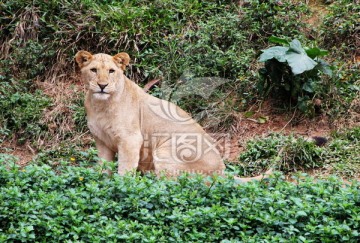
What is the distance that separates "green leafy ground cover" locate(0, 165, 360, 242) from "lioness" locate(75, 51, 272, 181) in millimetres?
Result: 1137

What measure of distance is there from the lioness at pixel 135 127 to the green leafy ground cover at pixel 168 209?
1.14 m

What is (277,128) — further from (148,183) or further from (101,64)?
(148,183)

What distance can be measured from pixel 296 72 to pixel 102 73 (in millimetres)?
2695

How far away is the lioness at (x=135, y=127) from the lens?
8.79 m

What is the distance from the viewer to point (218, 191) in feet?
24.8

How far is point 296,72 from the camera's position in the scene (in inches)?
396

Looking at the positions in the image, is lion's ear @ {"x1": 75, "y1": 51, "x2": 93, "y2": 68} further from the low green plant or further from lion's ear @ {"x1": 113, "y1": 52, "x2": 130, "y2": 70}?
the low green plant

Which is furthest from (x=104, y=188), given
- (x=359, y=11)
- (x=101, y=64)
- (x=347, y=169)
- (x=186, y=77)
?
(x=359, y=11)

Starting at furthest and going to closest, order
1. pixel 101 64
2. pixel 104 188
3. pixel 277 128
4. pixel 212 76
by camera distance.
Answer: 1. pixel 212 76
2. pixel 277 128
3. pixel 101 64
4. pixel 104 188

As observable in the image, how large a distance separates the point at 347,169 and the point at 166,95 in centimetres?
296

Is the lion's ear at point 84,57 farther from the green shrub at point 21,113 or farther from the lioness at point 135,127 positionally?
the green shrub at point 21,113

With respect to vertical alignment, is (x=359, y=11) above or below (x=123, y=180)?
above

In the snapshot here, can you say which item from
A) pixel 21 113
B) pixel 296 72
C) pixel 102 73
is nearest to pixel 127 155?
pixel 102 73

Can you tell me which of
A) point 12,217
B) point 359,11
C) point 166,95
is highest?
point 359,11
